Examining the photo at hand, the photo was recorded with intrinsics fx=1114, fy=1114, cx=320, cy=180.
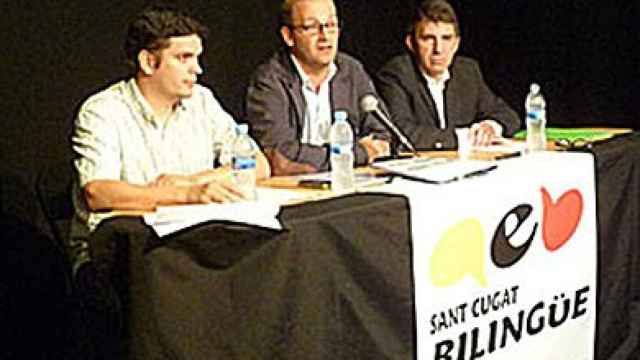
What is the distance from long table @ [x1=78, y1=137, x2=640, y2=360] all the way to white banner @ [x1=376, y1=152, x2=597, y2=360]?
0.08m

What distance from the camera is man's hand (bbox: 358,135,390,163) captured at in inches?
135

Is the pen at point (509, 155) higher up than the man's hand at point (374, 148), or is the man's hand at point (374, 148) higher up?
the man's hand at point (374, 148)

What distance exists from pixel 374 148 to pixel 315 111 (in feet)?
0.93

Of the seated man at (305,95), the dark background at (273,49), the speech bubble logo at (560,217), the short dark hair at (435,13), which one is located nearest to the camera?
the speech bubble logo at (560,217)

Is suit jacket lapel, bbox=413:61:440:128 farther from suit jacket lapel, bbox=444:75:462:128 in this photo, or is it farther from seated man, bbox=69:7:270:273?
seated man, bbox=69:7:270:273

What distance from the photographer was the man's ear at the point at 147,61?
119 inches

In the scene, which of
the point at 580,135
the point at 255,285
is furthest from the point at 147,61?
the point at 580,135

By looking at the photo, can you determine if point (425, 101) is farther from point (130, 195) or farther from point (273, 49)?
point (130, 195)

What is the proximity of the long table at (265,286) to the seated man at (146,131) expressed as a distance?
277mm

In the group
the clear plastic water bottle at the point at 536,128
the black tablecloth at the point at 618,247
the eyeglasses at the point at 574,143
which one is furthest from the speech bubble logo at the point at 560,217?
the clear plastic water bottle at the point at 536,128

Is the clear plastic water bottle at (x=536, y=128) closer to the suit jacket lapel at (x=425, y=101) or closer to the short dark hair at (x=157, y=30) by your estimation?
the suit jacket lapel at (x=425, y=101)

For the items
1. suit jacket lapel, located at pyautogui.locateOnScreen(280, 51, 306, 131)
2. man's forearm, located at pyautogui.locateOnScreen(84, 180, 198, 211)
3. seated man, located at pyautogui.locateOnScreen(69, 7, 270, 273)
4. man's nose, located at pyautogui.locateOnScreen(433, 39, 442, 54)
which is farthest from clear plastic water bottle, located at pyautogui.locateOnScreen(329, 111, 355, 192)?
man's nose, located at pyautogui.locateOnScreen(433, 39, 442, 54)

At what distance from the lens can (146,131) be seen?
10.1 ft

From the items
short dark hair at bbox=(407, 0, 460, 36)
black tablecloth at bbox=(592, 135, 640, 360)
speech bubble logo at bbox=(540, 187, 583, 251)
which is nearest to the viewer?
speech bubble logo at bbox=(540, 187, 583, 251)
